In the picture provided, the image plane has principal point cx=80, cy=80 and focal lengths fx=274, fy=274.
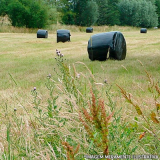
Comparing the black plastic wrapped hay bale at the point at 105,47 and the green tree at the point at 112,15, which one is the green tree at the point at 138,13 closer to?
the green tree at the point at 112,15

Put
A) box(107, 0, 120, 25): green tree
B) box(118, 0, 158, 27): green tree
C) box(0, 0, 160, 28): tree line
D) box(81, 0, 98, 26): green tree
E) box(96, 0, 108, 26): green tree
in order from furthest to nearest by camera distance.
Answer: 1. box(96, 0, 108, 26): green tree
2. box(107, 0, 120, 25): green tree
3. box(118, 0, 158, 27): green tree
4. box(0, 0, 160, 28): tree line
5. box(81, 0, 98, 26): green tree

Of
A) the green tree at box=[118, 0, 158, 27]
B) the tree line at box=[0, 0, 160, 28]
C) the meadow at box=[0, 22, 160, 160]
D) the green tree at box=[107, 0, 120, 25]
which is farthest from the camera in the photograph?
the green tree at box=[107, 0, 120, 25]

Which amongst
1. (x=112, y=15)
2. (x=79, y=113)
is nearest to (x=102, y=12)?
(x=112, y=15)

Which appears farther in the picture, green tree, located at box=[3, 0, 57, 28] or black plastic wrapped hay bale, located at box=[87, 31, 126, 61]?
green tree, located at box=[3, 0, 57, 28]

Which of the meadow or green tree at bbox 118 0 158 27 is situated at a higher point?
green tree at bbox 118 0 158 27

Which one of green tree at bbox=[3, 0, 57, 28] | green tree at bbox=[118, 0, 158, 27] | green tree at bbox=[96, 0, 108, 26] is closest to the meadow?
green tree at bbox=[3, 0, 57, 28]

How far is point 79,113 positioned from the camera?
1396mm

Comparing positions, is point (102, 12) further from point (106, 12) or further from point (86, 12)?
point (86, 12)

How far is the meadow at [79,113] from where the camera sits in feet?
4.96

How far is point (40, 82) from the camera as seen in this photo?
5355mm

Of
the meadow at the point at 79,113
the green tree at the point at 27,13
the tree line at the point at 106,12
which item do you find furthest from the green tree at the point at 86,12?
the meadow at the point at 79,113

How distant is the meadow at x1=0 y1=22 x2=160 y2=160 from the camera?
1.51 metres

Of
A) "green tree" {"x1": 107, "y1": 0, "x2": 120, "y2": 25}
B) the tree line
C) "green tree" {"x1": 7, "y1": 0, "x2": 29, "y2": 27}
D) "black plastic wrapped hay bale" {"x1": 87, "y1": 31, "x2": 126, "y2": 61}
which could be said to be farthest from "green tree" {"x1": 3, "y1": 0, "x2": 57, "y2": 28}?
"green tree" {"x1": 107, "y1": 0, "x2": 120, "y2": 25}

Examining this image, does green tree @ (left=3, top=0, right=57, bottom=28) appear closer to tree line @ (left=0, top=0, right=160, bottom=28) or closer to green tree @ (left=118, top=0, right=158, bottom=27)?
tree line @ (left=0, top=0, right=160, bottom=28)
